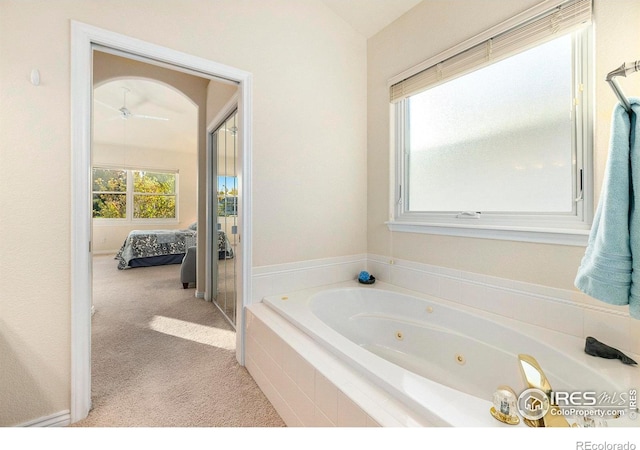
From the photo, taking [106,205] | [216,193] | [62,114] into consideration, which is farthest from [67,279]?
[106,205]

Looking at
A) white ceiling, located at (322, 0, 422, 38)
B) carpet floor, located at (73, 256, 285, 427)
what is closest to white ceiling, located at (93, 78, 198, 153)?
white ceiling, located at (322, 0, 422, 38)

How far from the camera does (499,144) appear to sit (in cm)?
165

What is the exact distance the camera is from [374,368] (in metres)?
1.04

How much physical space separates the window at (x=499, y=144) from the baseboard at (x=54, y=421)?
227cm

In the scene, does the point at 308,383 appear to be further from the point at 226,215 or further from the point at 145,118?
the point at 145,118

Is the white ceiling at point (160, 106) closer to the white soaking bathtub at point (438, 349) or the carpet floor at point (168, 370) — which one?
the white soaking bathtub at point (438, 349)

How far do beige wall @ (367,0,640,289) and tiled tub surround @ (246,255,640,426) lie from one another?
0.30ft

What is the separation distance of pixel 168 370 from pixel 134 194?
615cm

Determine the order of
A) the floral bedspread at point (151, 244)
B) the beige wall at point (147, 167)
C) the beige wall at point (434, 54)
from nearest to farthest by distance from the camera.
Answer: the beige wall at point (434, 54)
the floral bedspread at point (151, 244)
the beige wall at point (147, 167)

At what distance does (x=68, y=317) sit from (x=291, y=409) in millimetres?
1220

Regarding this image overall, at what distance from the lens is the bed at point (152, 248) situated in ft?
16.2

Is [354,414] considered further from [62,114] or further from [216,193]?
[216,193]

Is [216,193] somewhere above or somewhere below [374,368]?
above

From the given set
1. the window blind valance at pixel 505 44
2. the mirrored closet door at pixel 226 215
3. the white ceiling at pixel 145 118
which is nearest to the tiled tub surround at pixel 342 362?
the mirrored closet door at pixel 226 215
